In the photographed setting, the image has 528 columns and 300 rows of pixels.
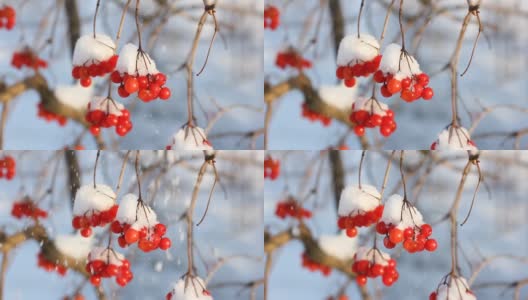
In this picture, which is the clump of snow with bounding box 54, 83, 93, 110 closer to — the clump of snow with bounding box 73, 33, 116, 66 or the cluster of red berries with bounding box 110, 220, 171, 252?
the clump of snow with bounding box 73, 33, 116, 66

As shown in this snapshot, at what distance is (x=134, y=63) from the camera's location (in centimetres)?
194

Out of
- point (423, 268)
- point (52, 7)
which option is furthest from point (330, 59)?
point (52, 7)

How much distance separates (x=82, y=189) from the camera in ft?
6.66

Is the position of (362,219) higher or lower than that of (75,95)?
lower

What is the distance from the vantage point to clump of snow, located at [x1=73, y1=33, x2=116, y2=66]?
1.96 meters

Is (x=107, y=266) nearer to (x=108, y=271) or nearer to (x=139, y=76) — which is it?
(x=108, y=271)

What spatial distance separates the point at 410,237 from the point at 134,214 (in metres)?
0.64

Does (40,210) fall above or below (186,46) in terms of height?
below

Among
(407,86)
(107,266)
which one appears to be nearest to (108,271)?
(107,266)

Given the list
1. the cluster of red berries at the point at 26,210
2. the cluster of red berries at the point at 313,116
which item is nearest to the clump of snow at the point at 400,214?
the cluster of red berries at the point at 313,116

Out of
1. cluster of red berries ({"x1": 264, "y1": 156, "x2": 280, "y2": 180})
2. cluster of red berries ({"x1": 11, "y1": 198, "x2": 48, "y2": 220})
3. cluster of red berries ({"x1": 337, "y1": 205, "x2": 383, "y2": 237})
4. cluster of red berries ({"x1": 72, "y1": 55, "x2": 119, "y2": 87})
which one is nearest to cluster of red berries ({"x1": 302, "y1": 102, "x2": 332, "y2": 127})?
cluster of red berries ({"x1": 264, "y1": 156, "x2": 280, "y2": 180})

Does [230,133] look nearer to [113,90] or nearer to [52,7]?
[113,90]

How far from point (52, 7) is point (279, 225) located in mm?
760

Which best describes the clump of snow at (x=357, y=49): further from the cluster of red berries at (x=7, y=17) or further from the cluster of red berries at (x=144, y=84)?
the cluster of red berries at (x=7, y=17)
